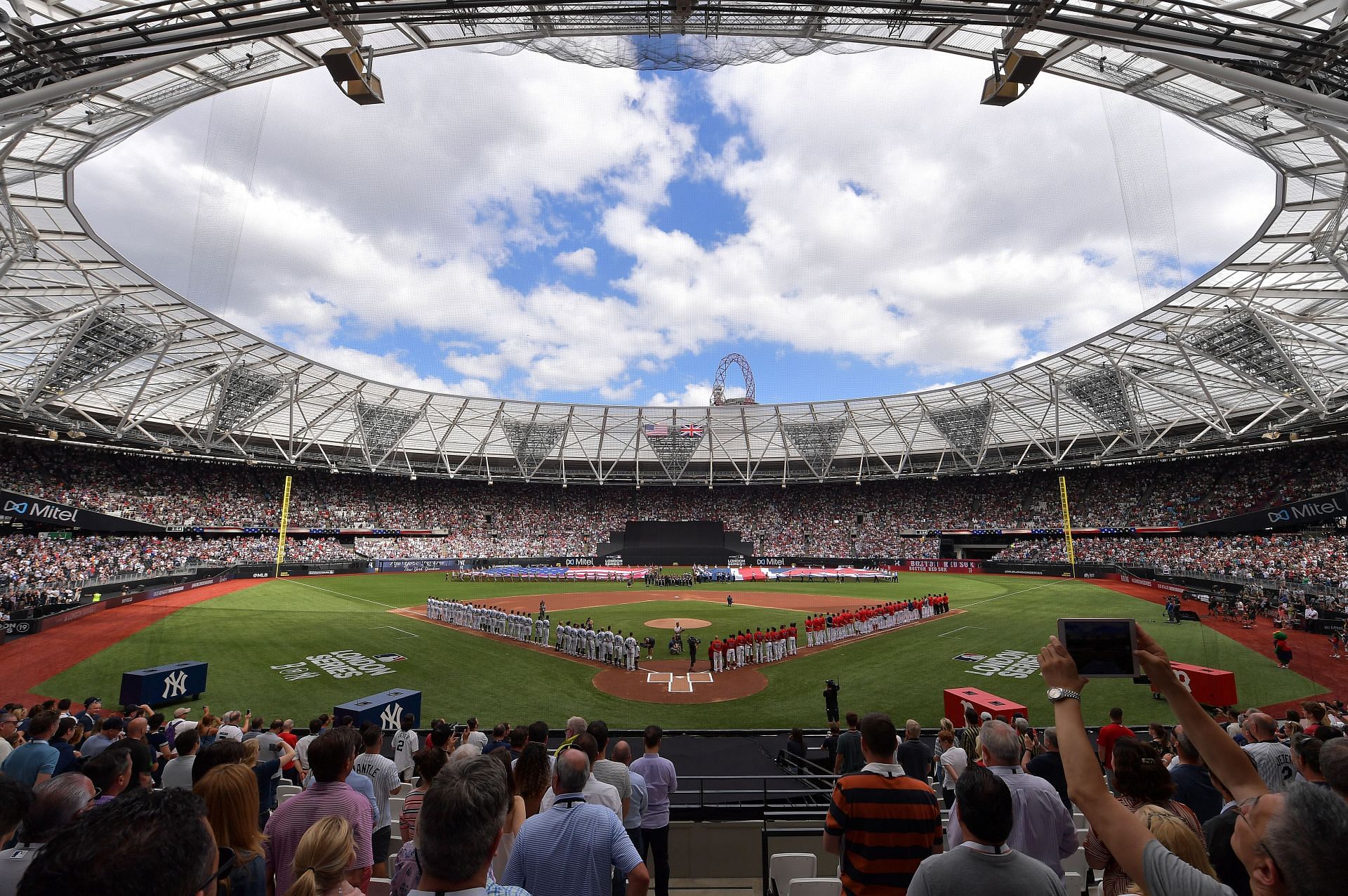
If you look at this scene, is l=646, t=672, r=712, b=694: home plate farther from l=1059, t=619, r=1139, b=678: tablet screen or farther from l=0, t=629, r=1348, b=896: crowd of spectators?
l=1059, t=619, r=1139, b=678: tablet screen

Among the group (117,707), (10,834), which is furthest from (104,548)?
(10,834)

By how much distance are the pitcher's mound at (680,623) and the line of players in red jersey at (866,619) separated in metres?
5.16

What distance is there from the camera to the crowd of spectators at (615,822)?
1.90 meters

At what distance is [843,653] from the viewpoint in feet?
74.1

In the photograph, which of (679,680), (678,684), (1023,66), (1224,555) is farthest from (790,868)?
(1224,555)

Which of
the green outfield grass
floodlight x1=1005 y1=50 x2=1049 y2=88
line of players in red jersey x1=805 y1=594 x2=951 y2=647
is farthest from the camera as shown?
line of players in red jersey x1=805 y1=594 x2=951 y2=647

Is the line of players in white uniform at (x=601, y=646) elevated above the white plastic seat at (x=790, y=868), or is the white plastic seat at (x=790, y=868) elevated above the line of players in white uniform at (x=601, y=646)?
the white plastic seat at (x=790, y=868)

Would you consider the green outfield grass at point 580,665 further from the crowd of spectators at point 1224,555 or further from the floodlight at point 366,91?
the floodlight at point 366,91

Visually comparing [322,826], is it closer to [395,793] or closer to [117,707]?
[395,793]

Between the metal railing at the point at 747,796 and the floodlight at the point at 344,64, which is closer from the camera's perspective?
the metal railing at the point at 747,796

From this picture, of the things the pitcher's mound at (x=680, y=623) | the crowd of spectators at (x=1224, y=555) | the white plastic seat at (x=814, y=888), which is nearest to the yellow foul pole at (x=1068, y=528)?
the crowd of spectators at (x=1224, y=555)

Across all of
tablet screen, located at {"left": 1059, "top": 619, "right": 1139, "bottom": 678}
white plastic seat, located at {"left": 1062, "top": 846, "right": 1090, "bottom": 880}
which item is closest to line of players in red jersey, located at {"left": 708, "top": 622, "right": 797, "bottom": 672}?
white plastic seat, located at {"left": 1062, "top": 846, "right": 1090, "bottom": 880}

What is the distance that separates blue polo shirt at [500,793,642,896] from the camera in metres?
3.44

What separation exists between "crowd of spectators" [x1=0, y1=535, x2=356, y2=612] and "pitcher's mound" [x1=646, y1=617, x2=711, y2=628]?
996 inches
